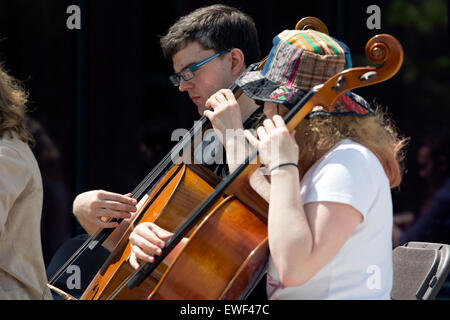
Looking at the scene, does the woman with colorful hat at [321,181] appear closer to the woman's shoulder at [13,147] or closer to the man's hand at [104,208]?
the man's hand at [104,208]

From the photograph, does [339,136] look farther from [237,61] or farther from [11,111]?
[11,111]

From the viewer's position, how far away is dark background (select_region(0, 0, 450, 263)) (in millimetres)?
4395

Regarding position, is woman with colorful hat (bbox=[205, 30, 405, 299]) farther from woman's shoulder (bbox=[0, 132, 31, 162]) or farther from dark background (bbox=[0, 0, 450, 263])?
dark background (bbox=[0, 0, 450, 263])

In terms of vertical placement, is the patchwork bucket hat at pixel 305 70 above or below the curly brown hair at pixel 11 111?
above

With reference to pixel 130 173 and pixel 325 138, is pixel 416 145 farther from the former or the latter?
pixel 325 138

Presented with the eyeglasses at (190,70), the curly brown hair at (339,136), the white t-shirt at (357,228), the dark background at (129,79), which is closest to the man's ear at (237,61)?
the eyeglasses at (190,70)

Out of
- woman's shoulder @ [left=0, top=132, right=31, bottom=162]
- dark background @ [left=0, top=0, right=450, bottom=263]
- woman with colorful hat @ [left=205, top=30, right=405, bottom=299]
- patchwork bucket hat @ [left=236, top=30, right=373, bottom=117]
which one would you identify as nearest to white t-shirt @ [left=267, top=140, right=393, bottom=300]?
woman with colorful hat @ [left=205, top=30, right=405, bottom=299]

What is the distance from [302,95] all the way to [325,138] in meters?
0.14

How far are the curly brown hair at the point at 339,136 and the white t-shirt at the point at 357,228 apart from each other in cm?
4

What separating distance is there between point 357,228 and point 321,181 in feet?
0.51

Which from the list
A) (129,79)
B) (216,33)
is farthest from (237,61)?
(129,79)

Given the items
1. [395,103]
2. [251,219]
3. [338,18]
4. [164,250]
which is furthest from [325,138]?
[395,103]

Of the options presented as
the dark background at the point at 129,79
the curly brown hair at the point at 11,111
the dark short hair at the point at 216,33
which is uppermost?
the dark short hair at the point at 216,33

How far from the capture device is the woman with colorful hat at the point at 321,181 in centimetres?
167
